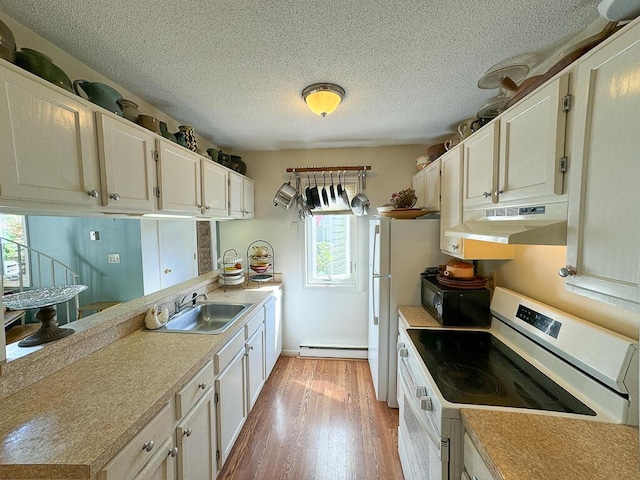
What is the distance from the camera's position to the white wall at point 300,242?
112 inches

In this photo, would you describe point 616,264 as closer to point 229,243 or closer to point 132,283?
point 229,243

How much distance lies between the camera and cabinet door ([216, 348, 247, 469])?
148cm

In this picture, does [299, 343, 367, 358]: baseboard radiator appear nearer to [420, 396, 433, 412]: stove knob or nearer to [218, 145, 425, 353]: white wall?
[218, 145, 425, 353]: white wall

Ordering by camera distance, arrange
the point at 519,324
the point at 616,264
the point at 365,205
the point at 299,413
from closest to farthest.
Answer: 1. the point at 616,264
2. the point at 519,324
3. the point at 299,413
4. the point at 365,205

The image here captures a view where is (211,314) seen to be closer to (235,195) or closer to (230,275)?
(230,275)

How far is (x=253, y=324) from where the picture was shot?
2.04m

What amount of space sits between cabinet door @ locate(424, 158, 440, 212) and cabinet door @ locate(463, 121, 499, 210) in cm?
45

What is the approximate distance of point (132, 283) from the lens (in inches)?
97.8

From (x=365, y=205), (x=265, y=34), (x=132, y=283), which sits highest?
(x=265, y=34)

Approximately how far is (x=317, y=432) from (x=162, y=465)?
1234 mm

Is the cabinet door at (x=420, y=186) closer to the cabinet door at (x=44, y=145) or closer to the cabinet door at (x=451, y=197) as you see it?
the cabinet door at (x=451, y=197)

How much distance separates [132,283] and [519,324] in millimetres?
3145

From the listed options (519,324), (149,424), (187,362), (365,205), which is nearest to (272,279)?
(365,205)

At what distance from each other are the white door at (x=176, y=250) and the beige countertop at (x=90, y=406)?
4.58 ft
